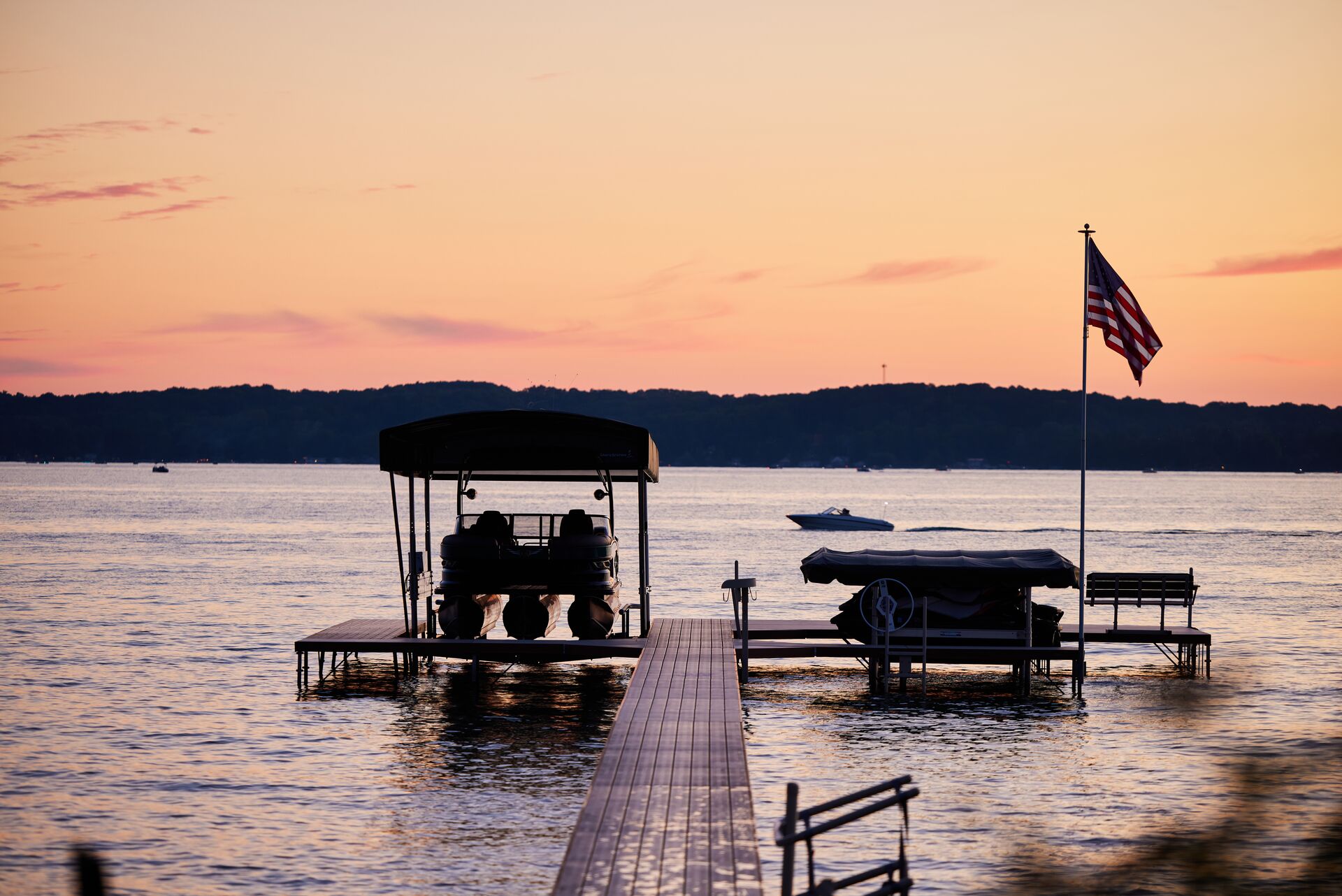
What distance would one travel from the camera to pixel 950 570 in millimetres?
21812

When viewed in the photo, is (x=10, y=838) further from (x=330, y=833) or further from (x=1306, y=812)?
(x=1306, y=812)

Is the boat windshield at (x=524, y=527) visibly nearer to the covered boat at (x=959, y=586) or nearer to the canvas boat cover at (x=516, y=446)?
the canvas boat cover at (x=516, y=446)

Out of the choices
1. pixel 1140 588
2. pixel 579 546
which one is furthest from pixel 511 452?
pixel 1140 588

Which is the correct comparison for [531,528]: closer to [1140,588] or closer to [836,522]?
A: [1140,588]

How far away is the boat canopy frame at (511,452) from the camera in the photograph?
67.8 ft

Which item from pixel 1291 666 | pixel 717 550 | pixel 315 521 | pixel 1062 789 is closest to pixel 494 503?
pixel 315 521

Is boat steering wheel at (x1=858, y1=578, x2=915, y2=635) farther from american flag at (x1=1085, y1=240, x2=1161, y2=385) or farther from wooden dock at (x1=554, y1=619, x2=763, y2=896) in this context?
american flag at (x1=1085, y1=240, x2=1161, y2=385)

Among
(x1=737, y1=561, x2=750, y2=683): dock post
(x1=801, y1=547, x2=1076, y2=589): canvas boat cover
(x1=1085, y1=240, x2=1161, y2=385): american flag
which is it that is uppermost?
(x1=1085, y1=240, x2=1161, y2=385): american flag

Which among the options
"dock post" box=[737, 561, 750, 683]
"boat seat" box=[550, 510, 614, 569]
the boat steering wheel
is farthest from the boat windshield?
the boat steering wheel

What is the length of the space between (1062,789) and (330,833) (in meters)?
8.86

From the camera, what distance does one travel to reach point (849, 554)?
885 inches

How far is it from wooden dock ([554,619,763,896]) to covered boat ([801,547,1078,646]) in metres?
4.67

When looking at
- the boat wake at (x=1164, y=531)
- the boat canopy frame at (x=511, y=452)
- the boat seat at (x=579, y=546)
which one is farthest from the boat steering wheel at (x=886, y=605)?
the boat wake at (x=1164, y=531)

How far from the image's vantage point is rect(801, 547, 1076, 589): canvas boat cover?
21.4 m
